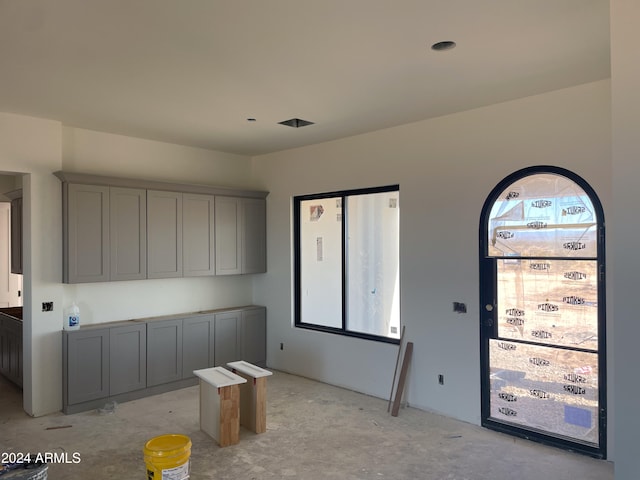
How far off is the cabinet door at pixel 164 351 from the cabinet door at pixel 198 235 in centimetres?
64

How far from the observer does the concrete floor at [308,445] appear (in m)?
3.30

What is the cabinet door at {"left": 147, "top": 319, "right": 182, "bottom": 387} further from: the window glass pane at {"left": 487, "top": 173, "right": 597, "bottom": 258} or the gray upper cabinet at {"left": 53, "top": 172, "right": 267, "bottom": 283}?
the window glass pane at {"left": 487, "top": 173, "right": 597, "bottom": 258}

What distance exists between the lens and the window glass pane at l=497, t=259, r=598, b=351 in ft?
11.7

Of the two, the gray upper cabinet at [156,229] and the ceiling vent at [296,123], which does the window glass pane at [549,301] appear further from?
the gray upper cabinet at [156,229]

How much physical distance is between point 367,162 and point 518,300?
213 cm

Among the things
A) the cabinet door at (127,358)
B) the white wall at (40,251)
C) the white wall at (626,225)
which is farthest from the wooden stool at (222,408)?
the white wall at (626,225)

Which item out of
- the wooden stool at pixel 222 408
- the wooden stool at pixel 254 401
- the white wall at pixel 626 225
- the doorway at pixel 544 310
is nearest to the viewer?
the white wall at pixel 626 225

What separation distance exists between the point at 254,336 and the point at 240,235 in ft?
4.41

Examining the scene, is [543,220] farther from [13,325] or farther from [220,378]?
A: [13,325]

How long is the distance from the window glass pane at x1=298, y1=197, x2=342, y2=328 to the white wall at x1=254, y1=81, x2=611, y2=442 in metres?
0.25

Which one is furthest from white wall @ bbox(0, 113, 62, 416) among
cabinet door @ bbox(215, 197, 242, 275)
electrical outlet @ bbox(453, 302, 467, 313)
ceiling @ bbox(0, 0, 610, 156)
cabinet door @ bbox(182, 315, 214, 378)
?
electrical outlet @ bbox(453, 302, 467, 313)

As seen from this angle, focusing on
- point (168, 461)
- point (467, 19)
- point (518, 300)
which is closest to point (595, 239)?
point (518, 300)

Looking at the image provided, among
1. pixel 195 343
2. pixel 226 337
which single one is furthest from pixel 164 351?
pixel 226 337

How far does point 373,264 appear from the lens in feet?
17.0
